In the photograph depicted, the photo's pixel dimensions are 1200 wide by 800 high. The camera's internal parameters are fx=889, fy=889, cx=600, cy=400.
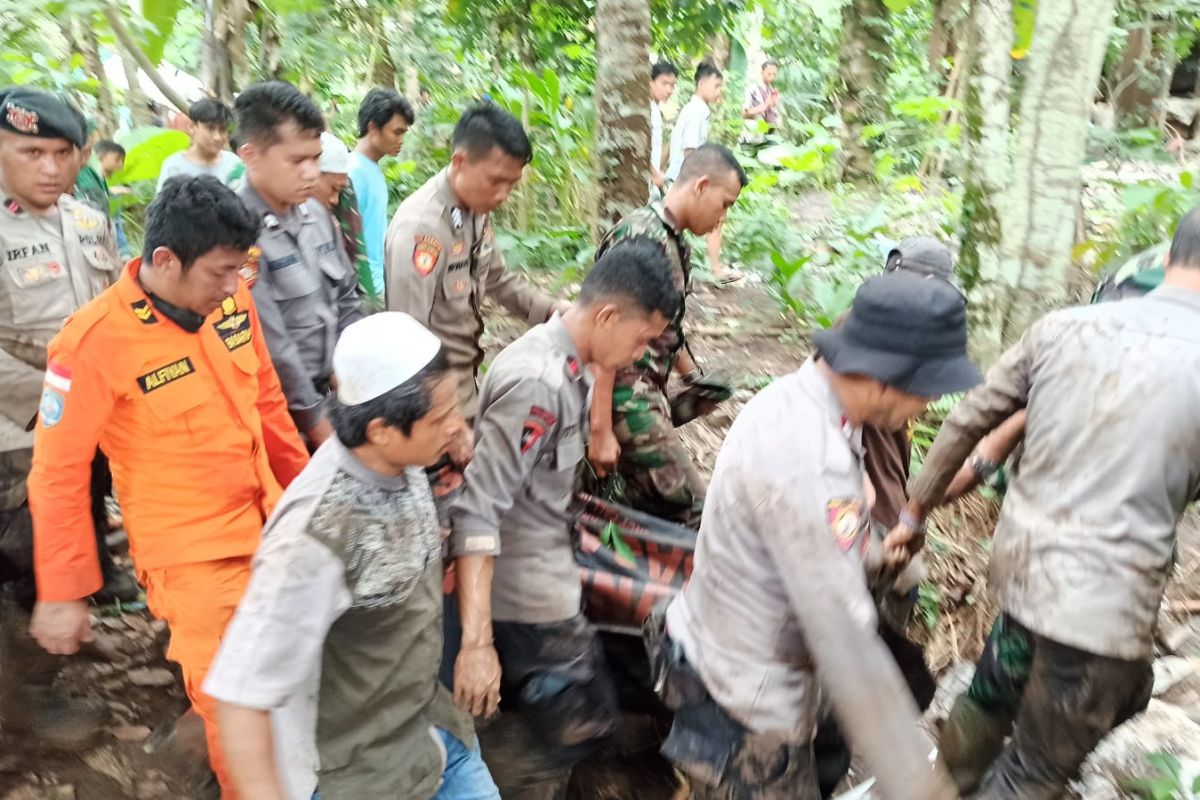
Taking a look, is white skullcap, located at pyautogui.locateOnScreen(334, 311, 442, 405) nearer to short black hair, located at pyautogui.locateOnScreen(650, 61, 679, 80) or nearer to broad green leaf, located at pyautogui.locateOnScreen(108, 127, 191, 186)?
broad green leaf, located at pyautogui.locateOnScreen(108, 127, 191, 186)

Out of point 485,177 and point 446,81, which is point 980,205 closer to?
point 485,177

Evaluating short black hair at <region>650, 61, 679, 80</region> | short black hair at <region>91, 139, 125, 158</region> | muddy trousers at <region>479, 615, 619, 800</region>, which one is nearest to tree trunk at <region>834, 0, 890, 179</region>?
short black hair at <region>650, 61, 679, 80</region>

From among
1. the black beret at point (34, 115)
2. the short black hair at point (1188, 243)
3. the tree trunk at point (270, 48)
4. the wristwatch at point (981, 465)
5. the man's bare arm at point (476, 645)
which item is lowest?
the wristwatch at point (981, 465)

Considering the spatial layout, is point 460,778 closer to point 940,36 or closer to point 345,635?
point 345,635

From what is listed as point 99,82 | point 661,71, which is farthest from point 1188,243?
point 99,82

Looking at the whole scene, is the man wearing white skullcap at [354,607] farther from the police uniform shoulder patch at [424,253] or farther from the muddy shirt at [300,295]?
the police uniform shoulder patch at [424,253]

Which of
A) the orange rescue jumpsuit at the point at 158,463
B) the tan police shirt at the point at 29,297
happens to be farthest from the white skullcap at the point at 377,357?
the tan police shirt at the point at 29,297

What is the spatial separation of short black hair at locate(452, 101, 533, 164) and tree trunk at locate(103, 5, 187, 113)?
1721 mm

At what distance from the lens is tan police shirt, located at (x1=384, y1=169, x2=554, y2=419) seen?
129 inches

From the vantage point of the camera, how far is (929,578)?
12.6 ft

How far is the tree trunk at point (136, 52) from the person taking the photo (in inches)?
149

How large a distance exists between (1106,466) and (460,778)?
5.77 feet

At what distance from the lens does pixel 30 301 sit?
3.02m

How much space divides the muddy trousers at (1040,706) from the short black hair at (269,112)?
2.67 m
